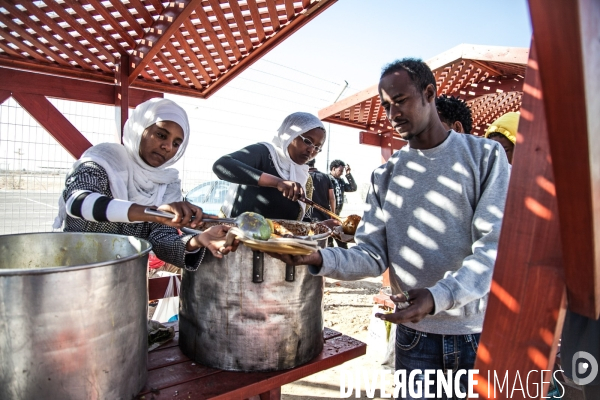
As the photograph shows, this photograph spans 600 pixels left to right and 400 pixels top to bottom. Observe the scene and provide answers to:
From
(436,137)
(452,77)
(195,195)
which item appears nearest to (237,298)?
(436,137)

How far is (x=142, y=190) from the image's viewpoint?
2.20 m

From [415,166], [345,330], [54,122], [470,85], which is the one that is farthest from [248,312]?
[470,85]

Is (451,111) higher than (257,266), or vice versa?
(451,111)

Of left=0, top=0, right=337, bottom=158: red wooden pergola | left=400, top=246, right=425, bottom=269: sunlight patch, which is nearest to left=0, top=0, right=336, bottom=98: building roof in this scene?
left=0, top=0, right=337, bottom=158: red wooden pergola

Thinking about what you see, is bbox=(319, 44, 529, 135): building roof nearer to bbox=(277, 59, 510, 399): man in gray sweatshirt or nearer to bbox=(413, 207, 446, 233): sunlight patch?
bbox=(277, 59, 510, 399): man in gray sweatshirt

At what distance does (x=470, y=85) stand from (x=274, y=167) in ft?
15.1

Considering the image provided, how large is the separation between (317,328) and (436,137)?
101 centimetres

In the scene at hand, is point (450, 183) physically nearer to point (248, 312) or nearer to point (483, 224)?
point (483, 224)

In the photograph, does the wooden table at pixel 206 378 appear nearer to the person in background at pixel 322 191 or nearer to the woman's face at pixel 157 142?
the woman's face at pixel 157 142

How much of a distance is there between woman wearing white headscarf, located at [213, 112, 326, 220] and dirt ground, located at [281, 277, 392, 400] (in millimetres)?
1698

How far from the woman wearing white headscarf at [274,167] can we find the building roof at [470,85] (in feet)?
9.54

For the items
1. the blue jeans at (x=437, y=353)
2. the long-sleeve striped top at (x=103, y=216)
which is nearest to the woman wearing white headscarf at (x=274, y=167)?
the long-sleeve striped top at (x=103, y=216)

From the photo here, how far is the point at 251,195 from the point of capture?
8.97 feet

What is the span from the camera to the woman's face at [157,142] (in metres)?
2.19
